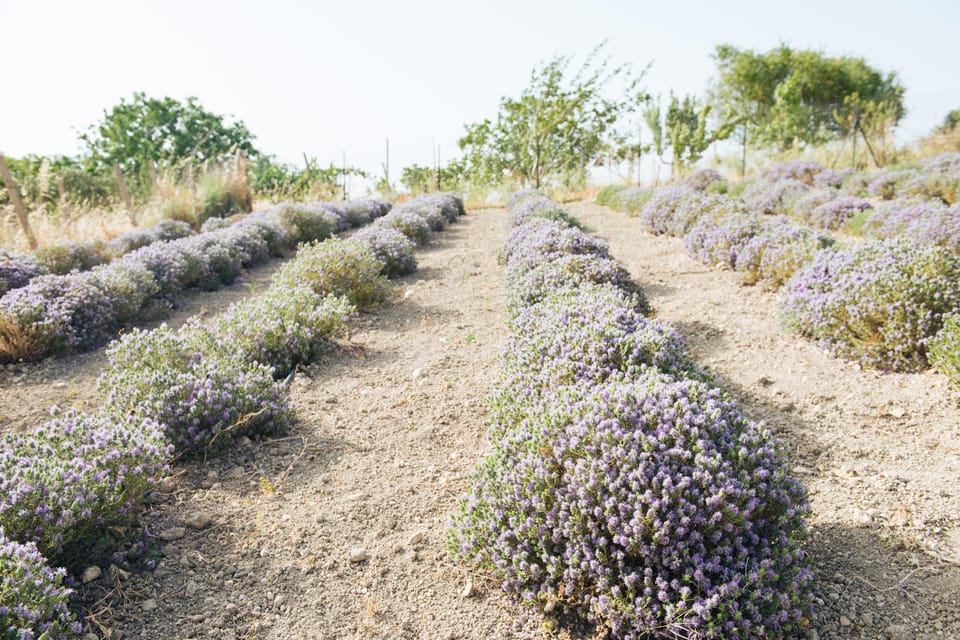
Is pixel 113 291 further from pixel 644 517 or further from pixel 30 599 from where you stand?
pixel 644 517

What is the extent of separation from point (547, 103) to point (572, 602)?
24.9 m

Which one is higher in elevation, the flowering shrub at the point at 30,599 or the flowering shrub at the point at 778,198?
the flowering shrub at the point at 778,198

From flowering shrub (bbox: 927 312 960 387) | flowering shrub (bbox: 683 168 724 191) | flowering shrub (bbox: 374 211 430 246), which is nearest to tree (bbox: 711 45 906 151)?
flowering shrub (bbox: 683 168 724 191)

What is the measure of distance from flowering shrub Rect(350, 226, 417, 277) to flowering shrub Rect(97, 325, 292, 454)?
14.4 ft

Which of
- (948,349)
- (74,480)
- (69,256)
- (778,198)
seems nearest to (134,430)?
(74,480)

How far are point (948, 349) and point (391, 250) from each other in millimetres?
6458

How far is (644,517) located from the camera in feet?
6.72

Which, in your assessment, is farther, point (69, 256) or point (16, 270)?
point (69, 256)

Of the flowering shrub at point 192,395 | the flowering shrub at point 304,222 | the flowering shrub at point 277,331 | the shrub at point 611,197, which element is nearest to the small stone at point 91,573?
the flowering shrub at point 192,395

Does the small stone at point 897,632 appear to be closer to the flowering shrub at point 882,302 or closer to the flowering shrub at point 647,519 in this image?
the flowering shrub at point 647,519

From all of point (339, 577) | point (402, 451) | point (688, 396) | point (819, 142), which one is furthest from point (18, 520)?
point (819, 142)

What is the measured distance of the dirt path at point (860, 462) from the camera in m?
2.33

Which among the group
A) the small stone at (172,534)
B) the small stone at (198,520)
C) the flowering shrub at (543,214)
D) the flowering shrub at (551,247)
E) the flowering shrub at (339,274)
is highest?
the flowering shrub at (543,214)

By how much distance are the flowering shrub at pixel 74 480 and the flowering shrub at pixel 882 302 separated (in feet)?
15.9
